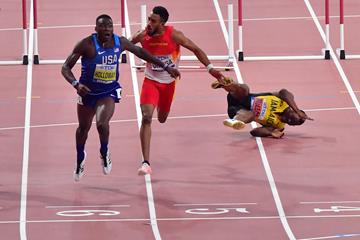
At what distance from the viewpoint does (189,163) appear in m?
17.5

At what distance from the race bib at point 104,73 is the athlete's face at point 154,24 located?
3.22 feet

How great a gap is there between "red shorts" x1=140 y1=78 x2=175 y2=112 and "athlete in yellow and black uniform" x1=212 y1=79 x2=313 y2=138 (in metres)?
1.59

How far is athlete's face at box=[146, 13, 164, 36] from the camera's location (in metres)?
16.6

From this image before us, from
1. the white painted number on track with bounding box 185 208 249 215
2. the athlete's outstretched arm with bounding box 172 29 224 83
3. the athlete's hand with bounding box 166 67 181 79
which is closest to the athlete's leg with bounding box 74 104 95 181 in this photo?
the athlete's hand with bounding box 166 67 181 79

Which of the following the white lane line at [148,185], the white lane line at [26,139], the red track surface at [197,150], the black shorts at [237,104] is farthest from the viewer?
the black shorts at [237,104]

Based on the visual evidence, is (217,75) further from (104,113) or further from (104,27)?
(104,27)

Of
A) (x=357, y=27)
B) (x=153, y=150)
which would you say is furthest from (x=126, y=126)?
(x=357, y=27)

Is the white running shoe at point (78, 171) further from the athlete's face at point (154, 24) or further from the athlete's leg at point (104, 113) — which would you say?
the athlete's face at point (154, 24)

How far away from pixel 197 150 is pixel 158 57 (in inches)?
74.3

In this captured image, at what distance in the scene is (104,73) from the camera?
15.8 m

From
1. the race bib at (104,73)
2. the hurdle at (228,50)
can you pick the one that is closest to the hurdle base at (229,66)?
the hurdle at (228,50)

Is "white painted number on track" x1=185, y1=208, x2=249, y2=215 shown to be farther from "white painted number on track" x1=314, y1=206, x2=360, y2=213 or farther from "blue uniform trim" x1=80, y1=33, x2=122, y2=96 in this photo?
"blue uniform trim" x1=80, y1=33, x2=122, y2=96

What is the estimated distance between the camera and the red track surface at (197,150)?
15.0 meters

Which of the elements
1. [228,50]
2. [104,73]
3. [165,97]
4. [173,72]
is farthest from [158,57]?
[228,50]
